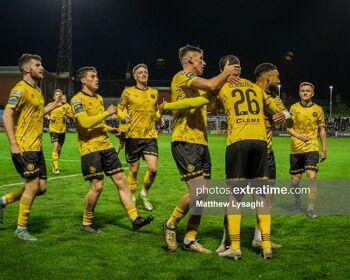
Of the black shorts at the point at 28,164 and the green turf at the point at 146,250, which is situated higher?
the black shorts at the point at 28,164

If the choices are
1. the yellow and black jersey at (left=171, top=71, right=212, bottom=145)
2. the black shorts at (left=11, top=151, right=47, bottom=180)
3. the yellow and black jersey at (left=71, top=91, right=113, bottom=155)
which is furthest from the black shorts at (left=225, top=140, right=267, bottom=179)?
the black shorts at (left=11, top=151, right=47, bottom=180)

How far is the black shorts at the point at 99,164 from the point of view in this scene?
7.91 m

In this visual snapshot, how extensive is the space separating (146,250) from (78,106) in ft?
8.08

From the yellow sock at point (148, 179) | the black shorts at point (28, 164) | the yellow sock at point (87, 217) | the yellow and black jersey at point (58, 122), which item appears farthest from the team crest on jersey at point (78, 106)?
the yellow and black jersey at point (58, 122)

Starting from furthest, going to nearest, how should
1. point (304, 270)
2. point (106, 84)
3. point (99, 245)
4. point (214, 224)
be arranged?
point (106, 84) < point (214, 224) < point (99, 245) < point (304, 270)

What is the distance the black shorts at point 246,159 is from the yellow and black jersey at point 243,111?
8 cm

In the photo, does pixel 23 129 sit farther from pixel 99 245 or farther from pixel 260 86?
pixel 260 86

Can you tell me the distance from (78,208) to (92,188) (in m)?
2.40

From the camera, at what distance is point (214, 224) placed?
28.3 feet

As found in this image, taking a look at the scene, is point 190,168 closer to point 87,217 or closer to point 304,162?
point 87,217

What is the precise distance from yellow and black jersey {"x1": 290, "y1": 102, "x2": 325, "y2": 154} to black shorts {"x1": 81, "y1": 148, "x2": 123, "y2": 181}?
3.89 meters

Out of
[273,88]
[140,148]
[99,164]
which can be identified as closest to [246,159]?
[273,88]

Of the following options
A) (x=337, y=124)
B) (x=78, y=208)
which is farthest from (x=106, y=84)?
(x=78, y=208)

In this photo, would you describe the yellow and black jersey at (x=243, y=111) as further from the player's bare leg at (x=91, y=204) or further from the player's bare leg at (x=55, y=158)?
the player's bare leg at (x=55, y=158)
